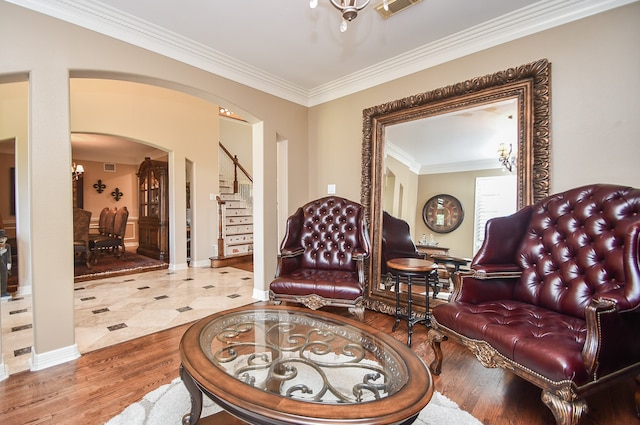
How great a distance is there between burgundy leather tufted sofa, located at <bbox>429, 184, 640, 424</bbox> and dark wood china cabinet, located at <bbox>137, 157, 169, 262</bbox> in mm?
5828

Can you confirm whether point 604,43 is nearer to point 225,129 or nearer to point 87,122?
point 87,122

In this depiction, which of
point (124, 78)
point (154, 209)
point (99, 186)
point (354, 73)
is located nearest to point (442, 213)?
point (354, 73)

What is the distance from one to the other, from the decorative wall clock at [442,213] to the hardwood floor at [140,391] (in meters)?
1.18

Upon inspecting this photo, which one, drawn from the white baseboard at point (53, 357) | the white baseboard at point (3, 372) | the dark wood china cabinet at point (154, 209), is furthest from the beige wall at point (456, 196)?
the dark wood china cabinet at point (154, 209)

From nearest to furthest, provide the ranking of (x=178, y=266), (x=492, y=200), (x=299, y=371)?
(x=299, y=371) < (x=492, y=200) < (x=178, y=266)

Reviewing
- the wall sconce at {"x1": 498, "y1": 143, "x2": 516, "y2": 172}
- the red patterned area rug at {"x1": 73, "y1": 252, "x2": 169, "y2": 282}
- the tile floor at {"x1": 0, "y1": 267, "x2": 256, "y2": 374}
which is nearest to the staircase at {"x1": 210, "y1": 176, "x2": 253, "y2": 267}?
the tile floor at {"x1": 0, "y1": 267, "x2": 256, "y2": 374}

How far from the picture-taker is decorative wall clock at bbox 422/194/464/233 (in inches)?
115

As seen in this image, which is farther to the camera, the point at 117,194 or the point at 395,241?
the point at 117,194

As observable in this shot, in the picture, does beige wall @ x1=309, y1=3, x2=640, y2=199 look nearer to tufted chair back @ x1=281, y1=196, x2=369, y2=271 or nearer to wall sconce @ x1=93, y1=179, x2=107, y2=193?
tufted chair back @ x1=281, y1=196, x2=369, y2=271

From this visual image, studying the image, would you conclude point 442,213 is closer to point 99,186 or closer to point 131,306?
point 131,306

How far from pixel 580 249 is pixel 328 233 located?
84.6 inches

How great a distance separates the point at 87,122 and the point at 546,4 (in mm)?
Answer: 5823

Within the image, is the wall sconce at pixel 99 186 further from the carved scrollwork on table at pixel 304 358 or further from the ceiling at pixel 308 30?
the carved scrollwork on table at pixel 304 358

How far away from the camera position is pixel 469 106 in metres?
2.71
